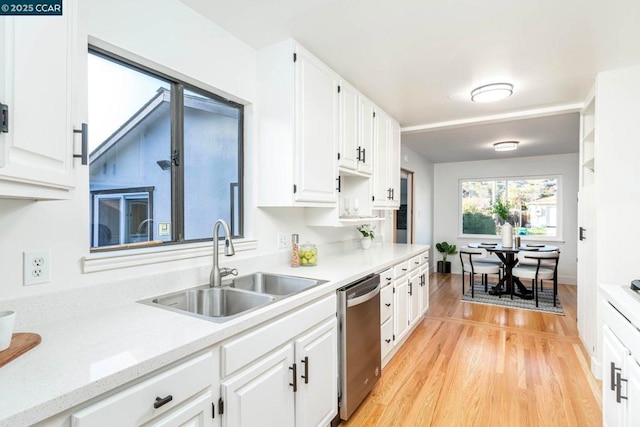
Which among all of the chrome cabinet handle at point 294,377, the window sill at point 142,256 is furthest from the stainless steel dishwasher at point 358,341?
the window sill at point 142,256

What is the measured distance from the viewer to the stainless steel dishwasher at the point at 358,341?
78.5 inches

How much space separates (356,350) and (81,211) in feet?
5.43

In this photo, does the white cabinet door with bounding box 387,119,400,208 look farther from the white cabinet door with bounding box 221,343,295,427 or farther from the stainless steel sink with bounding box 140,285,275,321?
the white cabinet door with bounding box 221,343,295,427

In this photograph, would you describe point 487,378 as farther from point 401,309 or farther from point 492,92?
point 492,92

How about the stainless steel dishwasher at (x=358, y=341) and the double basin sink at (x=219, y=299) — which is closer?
the double basin sink at (x=219, y=299)

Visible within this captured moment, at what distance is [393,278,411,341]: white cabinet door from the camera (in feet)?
9.51

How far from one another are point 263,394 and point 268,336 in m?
0.23

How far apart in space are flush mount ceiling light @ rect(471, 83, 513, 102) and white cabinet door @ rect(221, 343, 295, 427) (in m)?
2.63

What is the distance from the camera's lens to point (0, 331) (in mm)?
942

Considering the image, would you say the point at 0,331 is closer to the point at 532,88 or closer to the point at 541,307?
the point at 532,88

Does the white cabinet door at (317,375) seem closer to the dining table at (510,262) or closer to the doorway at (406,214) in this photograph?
the dining table at (510,262)

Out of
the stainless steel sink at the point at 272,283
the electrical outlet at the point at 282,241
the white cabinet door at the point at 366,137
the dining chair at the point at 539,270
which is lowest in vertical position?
the dining chair at the point at 539,270

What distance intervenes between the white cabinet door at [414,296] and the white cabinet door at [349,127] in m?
1.27

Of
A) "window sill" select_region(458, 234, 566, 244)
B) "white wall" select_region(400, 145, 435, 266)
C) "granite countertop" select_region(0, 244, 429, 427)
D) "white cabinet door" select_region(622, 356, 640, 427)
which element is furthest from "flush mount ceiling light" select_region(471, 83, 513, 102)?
"window sill" select_region(458, 234, 566, 244)
